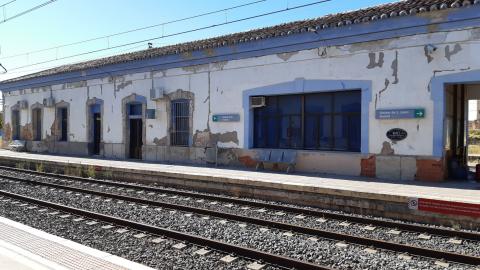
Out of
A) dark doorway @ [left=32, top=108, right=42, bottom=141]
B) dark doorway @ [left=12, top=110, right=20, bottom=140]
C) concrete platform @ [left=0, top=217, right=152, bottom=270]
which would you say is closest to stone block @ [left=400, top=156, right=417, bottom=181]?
concrete platform @ [left=0, top=217, right=152, bottom=270]

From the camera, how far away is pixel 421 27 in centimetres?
1138

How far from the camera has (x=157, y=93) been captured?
60.6ft

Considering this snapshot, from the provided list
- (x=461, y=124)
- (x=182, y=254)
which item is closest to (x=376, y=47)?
(x=461, y=124)

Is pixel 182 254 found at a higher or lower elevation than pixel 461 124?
lower

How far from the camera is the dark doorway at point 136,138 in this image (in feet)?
66.8

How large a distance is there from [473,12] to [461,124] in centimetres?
459

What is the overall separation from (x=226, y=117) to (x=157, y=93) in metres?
4.12

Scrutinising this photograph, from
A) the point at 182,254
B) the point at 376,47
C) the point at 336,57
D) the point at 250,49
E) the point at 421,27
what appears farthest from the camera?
the point at 250,49

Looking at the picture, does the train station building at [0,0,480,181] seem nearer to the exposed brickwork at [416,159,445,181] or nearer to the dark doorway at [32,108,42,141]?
the exposed brickwork at [416,159,445,181]

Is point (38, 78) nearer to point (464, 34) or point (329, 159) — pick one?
point (329, 159)

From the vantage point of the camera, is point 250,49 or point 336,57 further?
point 250,49

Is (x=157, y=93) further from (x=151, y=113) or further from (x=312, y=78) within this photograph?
(x=312, y=78)

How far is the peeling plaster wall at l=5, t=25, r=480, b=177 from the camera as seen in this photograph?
11.3 m

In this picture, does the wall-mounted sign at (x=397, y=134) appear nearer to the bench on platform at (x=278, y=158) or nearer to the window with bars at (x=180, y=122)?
the bench on platform at (x=278, y=158)
